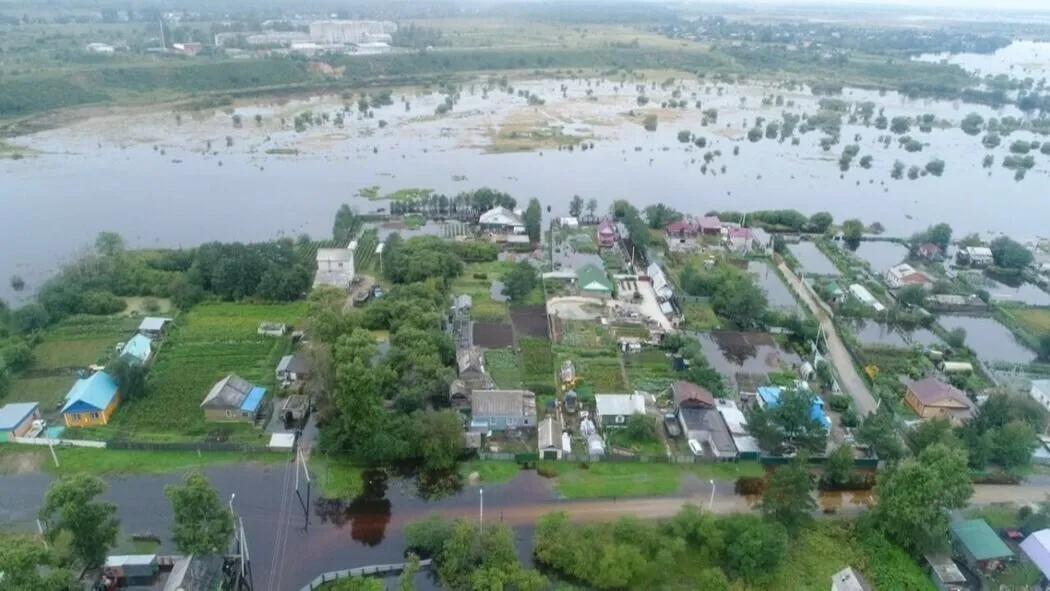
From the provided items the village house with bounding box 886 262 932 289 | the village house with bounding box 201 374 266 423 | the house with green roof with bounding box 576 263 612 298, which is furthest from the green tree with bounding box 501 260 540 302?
the village house with bounding box 886 262 932 289

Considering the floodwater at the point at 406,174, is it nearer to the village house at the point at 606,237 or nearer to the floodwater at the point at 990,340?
the village house at the point at 606,237

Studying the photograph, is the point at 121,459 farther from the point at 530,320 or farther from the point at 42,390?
the point at 530,320

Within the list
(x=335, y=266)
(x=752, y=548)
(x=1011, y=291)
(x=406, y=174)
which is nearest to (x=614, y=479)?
(x=752, y=548)

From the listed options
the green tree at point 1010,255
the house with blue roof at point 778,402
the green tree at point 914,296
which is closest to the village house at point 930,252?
the green tree at point 1010,255

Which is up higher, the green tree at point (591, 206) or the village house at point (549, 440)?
the green tree at point (591, 206)

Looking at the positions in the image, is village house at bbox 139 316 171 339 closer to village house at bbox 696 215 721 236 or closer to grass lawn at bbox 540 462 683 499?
grass lawn at bbox 540 462 683 499

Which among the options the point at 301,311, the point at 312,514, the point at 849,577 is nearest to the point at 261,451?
the point at 312,514
